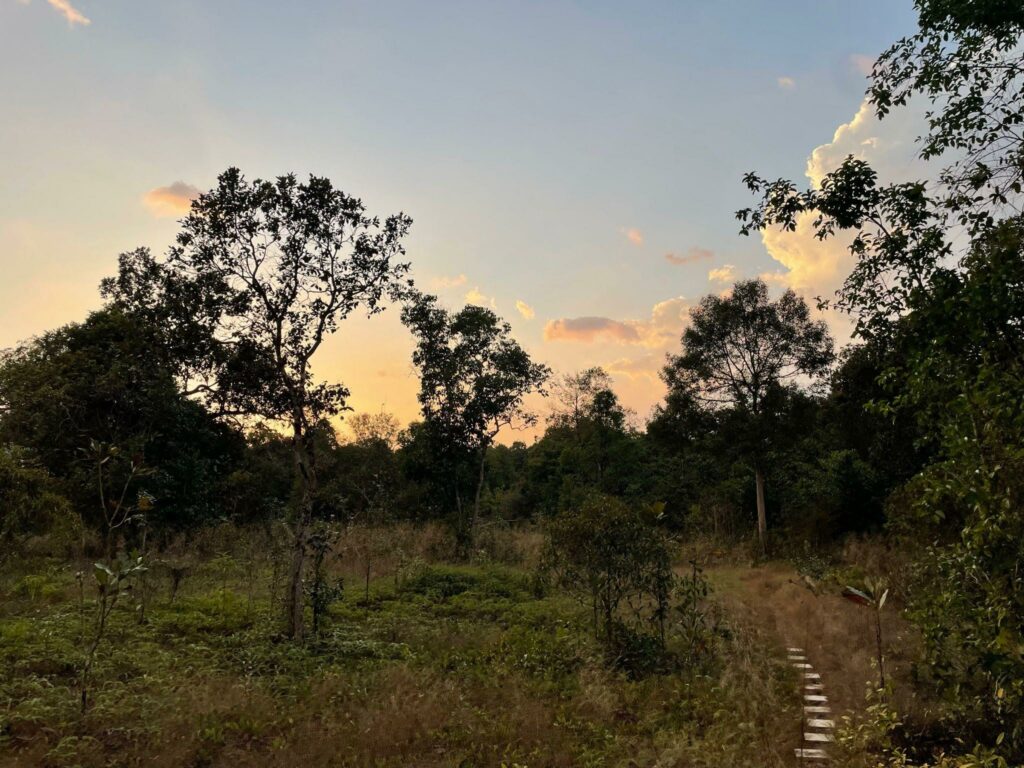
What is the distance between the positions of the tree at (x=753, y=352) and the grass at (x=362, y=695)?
44.0 feet

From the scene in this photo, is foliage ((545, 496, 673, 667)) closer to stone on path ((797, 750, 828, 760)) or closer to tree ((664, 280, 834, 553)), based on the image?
stone on path ((797, 750, 828, 760))

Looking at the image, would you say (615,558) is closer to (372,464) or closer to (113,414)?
(113,414)

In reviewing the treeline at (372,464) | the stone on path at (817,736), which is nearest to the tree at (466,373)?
the treeline at (372,464)

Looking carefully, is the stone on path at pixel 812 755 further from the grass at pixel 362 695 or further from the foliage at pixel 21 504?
the foliage at pixel 21 504

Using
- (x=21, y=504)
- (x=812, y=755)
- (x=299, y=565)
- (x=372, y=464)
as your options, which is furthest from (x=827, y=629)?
(x=372, y=464)

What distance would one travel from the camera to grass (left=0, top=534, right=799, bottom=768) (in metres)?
6.23

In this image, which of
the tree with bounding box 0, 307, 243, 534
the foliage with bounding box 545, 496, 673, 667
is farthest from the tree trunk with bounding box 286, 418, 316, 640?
the foliage with bounding box 545, 496, 673, 667

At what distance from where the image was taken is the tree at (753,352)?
2349cm

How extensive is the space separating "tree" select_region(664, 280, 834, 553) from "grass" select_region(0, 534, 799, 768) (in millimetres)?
13408

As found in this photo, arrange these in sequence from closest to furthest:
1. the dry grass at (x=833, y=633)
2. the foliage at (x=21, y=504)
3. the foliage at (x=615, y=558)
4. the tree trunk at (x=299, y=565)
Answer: the dry grass at (x=833, y=633), the foliage at (x=21, y=504), the tree trunk at (x=299, y=565), the foliage at (x=615, y=558)

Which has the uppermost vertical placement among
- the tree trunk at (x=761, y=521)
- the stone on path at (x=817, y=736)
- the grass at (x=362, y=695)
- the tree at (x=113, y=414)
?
the tree at (x=113, y=414)

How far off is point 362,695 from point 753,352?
2096cm

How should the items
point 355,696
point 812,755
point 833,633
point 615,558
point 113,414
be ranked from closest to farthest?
point 812,755 < point 355,696 < point 615,558 < point 833,633 < point 113,414

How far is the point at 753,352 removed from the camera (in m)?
24.2
